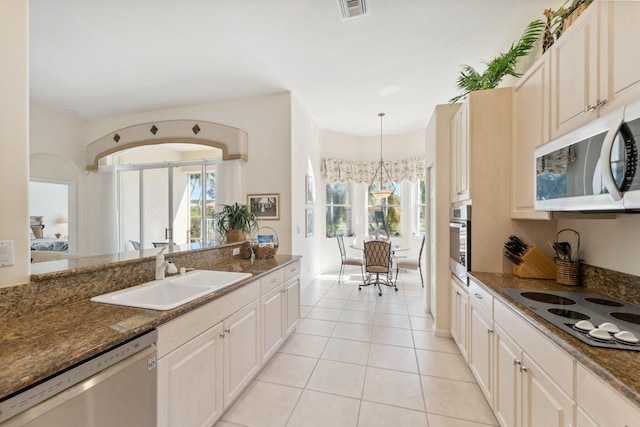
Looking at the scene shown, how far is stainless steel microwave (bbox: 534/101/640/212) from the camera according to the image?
3.17ft

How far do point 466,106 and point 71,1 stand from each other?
141 inches

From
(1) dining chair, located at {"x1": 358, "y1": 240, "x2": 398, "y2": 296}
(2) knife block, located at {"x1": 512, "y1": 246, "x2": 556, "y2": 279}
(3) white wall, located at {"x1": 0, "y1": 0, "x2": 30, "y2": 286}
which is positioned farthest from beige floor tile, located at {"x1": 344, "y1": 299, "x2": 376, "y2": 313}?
(3) white wall, located at {"x1": 0, "y1": 0, "x2": 30, "y2": 286}

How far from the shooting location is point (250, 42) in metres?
2.88

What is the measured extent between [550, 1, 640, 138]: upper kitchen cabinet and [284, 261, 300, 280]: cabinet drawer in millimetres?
2300

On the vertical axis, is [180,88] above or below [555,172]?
above

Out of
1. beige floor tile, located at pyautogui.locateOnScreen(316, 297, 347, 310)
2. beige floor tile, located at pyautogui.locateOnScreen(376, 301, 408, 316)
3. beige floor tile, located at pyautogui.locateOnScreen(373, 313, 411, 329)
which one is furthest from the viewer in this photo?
beige floor tile, located at pyautogui.locateOnScreen(316, 297, 347, 310)

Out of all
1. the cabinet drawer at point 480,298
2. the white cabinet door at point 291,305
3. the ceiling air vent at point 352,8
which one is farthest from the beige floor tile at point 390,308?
the ceiling air vent at point 352,8

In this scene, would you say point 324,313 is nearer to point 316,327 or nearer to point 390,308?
point 316,327

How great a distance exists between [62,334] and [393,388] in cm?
211

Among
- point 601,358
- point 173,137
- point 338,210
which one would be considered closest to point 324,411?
point 601,358

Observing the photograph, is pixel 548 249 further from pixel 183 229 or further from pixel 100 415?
pixel 183 229

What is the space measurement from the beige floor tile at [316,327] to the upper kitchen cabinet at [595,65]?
2.71m

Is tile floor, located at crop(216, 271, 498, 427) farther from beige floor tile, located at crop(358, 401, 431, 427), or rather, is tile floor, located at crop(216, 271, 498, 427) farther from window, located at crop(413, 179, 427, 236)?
window, located at crop(413, 179, 427, 236)

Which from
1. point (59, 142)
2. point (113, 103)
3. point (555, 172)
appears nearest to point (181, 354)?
point (555, 172)
